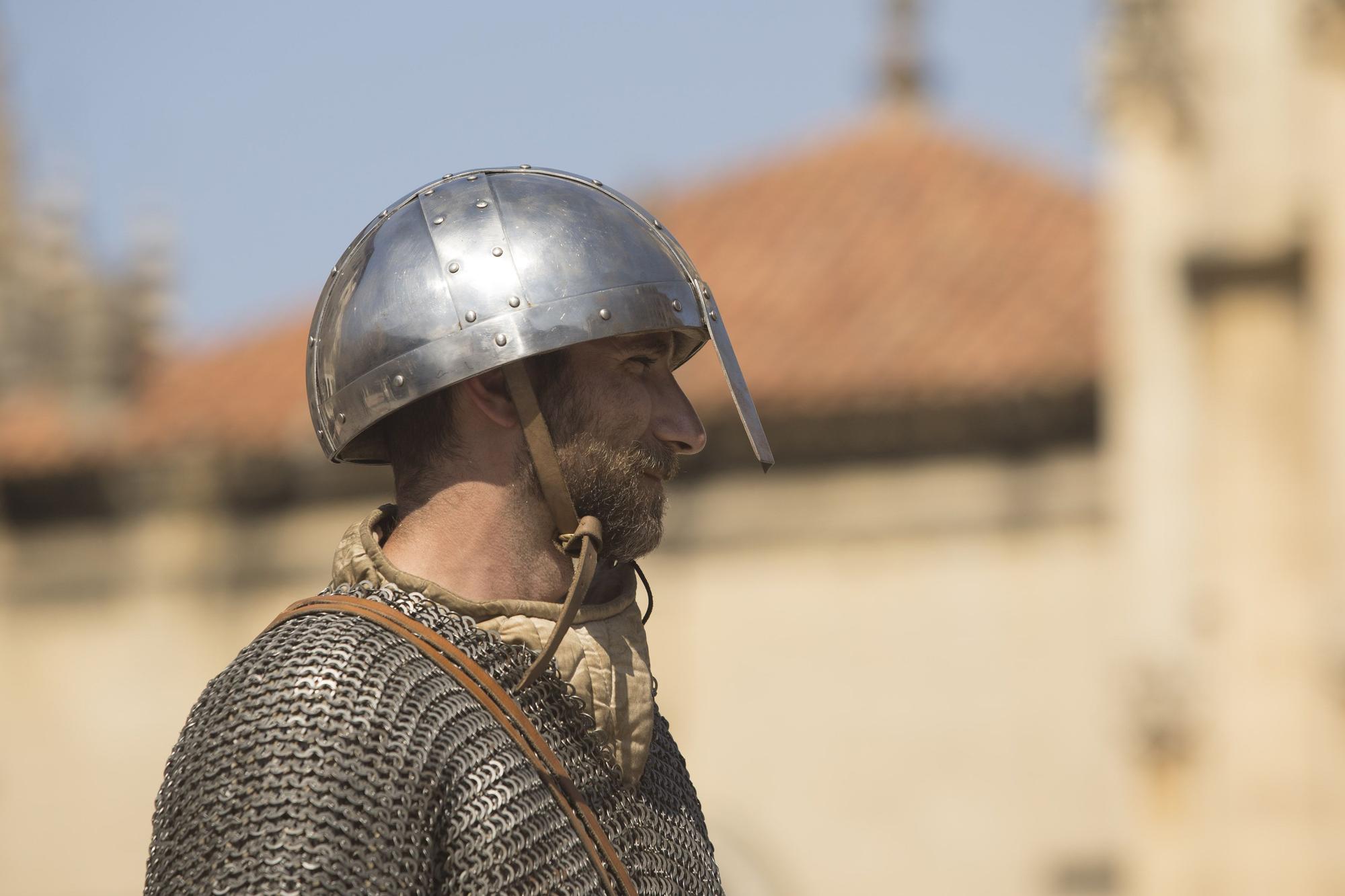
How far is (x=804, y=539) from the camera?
1566 centimetres

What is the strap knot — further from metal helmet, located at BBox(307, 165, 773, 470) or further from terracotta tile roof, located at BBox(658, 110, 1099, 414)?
terracotta tile roof, located at BBox(658, 110, 1099, 414)

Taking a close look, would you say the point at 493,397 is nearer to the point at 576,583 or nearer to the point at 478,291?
the point at 478,291

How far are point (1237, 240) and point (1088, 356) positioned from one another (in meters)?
3.33

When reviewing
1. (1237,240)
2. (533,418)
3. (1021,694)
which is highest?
(533,418)

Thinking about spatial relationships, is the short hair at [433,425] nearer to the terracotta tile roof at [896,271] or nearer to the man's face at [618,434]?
the man's face at [618,434]

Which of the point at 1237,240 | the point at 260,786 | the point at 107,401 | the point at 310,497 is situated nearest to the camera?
the point at 260,786

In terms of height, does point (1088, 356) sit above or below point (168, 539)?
above

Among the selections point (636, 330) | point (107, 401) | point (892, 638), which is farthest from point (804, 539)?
point (636, 330)

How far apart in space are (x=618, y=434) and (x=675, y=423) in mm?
97

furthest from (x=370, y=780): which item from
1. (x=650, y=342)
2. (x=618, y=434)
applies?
(x=650, y=342)

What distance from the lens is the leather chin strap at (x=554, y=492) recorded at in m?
3.20

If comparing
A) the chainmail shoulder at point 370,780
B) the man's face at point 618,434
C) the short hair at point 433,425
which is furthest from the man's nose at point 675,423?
the chainmail shoulder at point 370,780

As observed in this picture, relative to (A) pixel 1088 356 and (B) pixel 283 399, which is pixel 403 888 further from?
(B) pixel 283 399

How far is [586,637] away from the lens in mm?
3248
